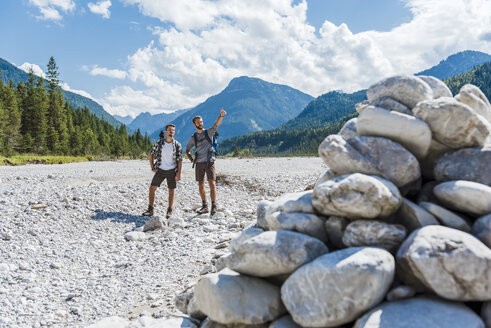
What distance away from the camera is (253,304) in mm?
3842

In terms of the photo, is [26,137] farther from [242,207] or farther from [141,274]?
[141,274]

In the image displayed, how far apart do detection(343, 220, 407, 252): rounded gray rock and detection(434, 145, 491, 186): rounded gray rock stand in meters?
1.27

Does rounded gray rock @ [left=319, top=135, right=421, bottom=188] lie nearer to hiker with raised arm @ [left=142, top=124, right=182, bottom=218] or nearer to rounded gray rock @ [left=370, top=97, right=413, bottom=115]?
rounded gray rock @ [left=370, top=97, right=413, bottom=115]

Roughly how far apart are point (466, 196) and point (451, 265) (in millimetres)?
1145

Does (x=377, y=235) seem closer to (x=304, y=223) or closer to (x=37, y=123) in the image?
(x=304, y=223)

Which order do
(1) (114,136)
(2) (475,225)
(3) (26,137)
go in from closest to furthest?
(2) (475,225) → (3) (26,137) → (1) (114,136)

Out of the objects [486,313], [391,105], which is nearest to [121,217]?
[391,105]

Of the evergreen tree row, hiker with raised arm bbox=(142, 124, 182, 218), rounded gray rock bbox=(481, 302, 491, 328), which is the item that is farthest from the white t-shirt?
the evergreen tree row

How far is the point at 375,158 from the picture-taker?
448cm

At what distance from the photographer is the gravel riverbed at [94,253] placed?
5.47 metres

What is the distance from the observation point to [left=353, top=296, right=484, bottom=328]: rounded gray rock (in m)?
2.99

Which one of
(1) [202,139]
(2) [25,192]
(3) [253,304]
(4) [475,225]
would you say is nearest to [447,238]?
(4) [475,225]

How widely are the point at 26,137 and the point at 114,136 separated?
4763cm

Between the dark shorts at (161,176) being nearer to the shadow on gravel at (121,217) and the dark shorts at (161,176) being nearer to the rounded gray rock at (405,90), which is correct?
the shadow on gravel at (121,217)
